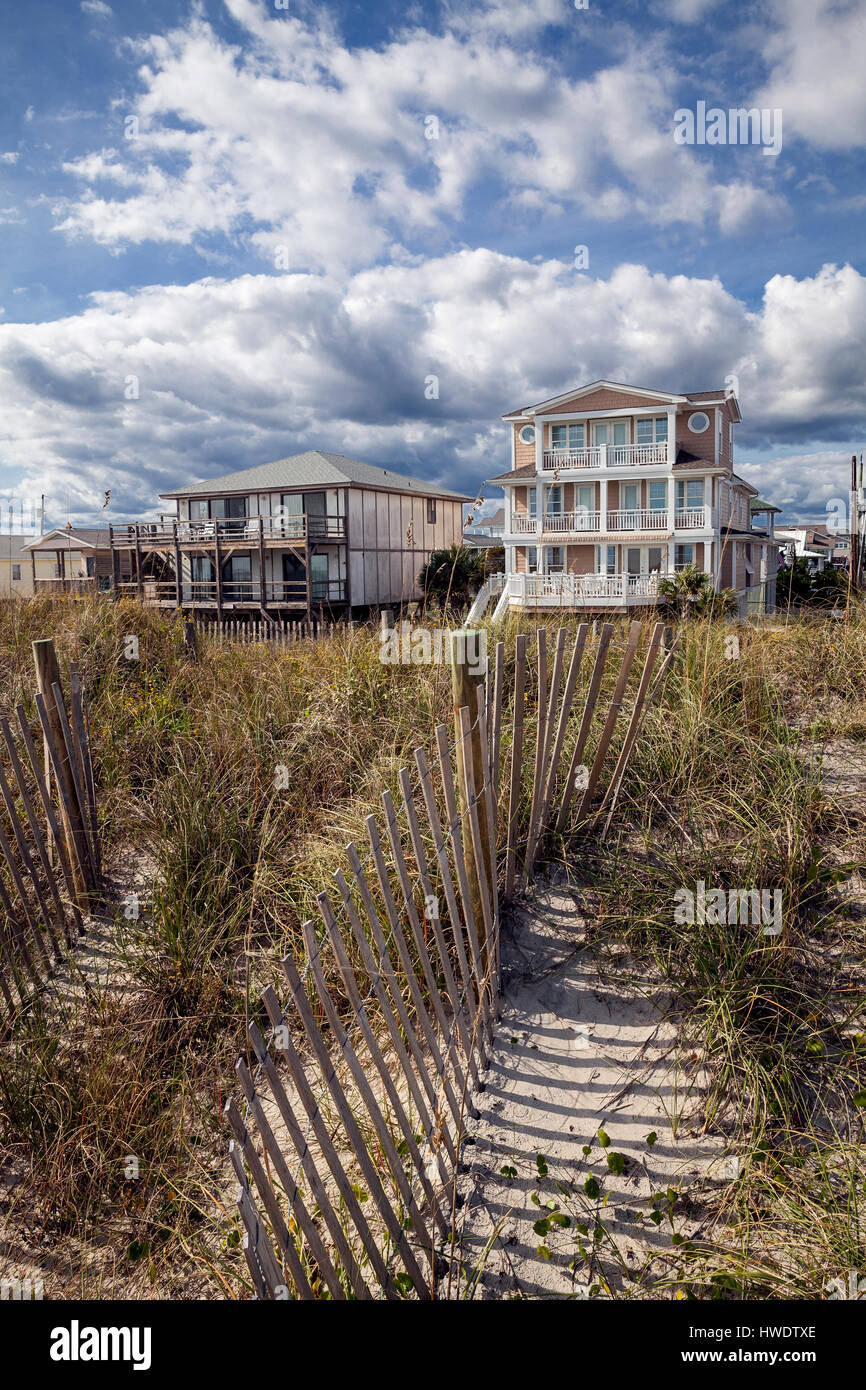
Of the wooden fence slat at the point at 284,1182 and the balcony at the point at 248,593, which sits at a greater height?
the balcony at the point at 248,593

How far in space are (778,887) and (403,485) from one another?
3429cm

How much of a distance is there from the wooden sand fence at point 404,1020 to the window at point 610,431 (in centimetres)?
2811

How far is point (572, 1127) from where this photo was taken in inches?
129

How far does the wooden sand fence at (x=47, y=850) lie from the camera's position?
4.47 metres

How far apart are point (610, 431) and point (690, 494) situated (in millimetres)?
4263

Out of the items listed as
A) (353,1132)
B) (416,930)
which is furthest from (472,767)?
(353,1132)

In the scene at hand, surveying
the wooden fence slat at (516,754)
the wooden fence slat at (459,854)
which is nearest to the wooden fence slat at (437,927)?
the wooden fence slat at (459,854)

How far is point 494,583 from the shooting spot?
26969mm

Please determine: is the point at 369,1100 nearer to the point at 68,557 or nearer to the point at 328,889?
the point at 328,889

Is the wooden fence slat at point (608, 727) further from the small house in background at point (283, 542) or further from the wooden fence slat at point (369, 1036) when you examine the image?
the small house in background at point (283, 542)

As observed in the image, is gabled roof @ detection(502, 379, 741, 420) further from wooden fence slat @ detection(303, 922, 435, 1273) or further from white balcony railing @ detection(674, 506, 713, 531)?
wooden fence slat @ detection(303, 922, 435, 1273)

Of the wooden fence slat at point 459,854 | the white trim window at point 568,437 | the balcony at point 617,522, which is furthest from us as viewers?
the white trim window at point 568,437
